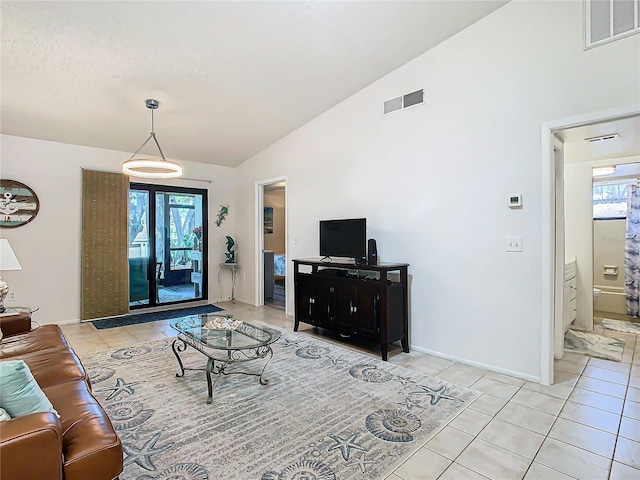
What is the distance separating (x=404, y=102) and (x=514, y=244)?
6.24 ft

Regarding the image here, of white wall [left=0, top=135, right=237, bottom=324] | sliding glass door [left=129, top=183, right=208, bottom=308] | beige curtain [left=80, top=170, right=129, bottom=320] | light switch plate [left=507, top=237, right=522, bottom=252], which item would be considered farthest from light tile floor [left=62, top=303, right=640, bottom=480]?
white wall [left=0, top=135, right=237, bottom=324]

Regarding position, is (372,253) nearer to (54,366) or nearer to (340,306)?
(340,306)

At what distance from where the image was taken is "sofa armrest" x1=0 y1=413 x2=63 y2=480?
1.08m

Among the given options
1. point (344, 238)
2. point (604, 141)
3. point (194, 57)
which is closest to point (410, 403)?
point (344, 238)

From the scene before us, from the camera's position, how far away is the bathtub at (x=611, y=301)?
5.03 metres

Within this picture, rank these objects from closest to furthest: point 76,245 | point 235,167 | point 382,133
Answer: point 382,133, point 76,245, point 235,167

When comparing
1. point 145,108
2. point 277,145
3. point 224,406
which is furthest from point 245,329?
point 277,145

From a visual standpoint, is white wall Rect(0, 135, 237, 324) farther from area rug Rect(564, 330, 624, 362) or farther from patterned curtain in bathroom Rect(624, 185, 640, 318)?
patterned curtain in bathroom Rect(624, 185, 640, 318)

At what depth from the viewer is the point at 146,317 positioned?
5254 mm

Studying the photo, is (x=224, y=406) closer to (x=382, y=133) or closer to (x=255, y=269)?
(x=382, y=133)

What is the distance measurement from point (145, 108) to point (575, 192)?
5701mm

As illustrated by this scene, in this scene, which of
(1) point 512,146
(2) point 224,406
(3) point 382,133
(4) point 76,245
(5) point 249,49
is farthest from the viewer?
(4) point 76,245

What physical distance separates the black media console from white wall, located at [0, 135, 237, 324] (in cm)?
338

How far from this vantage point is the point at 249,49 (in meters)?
3.20
